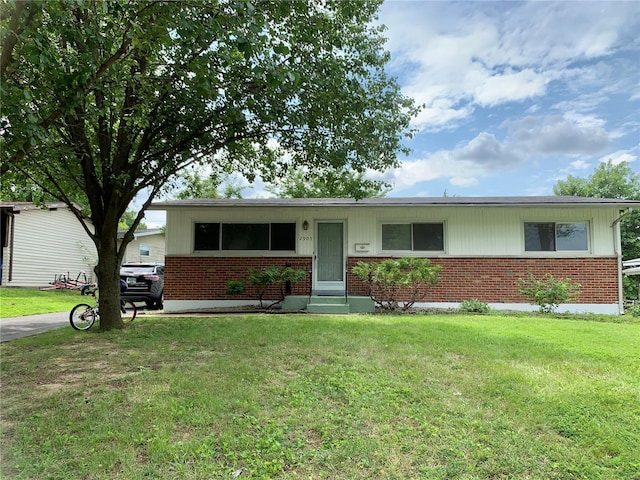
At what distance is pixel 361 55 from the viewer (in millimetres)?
7141

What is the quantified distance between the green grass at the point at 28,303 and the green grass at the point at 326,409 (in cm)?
681

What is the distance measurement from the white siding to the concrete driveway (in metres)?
3.20

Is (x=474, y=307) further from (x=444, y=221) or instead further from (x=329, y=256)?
(x=329, y=256)

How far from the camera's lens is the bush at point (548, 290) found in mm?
9586

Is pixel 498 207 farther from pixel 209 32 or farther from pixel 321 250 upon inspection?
pixel 209 32

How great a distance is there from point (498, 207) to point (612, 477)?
8848 mm

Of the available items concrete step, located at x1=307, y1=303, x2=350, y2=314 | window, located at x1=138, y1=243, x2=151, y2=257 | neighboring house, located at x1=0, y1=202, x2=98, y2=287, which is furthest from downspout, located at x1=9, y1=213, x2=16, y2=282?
concrete step, located at x1=307, y1=303, x2=350, y2=314

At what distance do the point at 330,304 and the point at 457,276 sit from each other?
3607mm

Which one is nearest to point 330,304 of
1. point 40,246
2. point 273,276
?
point 273,276

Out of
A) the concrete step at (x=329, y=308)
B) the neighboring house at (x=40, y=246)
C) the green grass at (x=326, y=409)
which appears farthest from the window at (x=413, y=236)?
the neighboring house at (x=40, y=246)

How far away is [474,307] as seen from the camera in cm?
979

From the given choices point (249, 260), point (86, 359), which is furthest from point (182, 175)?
point (86, 359)

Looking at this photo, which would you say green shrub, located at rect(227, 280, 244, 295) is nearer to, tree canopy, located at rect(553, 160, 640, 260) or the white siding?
the white siding

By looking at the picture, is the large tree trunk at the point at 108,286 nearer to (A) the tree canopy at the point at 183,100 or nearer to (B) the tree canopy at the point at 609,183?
(A) the tree canopy at the point at 183,100
